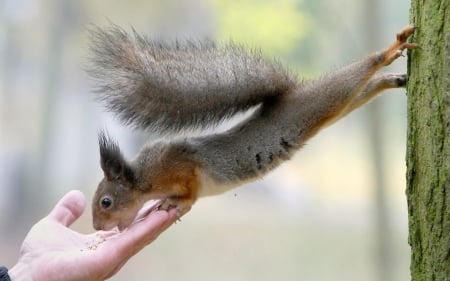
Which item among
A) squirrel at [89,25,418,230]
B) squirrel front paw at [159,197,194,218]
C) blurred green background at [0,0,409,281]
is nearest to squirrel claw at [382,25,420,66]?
squirrel at [89,25,418,230]

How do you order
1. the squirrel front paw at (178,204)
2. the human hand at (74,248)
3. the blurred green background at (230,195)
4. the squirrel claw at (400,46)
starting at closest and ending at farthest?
the squirrel claw at (400,46) < the human hand at (74,248) < the squirrel front paw at (178,204) < the blurred green background at (230,195)

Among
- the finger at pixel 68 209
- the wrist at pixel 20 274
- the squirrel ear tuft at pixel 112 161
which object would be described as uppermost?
the squirrel ear tuft at pixel 112 161

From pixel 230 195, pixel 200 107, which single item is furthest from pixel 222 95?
pixel 230 195

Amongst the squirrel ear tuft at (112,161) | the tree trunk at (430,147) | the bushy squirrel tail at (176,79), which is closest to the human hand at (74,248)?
the squirrel ear tuft at (112,161)

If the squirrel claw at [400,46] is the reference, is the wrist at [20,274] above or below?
below

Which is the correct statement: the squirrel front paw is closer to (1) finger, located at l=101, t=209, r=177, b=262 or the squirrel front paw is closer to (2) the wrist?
(1) finger, located at l=101, t=209, r=177, b=262

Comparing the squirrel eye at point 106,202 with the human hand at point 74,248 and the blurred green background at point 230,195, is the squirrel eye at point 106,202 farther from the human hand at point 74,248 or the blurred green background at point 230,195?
the blurred green background at point 230,195

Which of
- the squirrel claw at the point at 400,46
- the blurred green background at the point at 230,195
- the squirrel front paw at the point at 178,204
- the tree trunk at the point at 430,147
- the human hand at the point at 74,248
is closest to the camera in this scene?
the tree trunk at the point at 430,147

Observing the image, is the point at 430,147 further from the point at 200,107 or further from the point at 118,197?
the point at 118,197
